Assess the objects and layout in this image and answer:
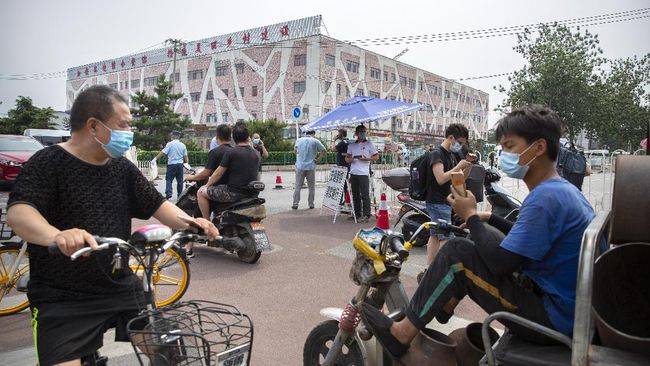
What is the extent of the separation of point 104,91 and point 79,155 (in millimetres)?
349

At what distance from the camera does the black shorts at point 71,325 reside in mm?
1934

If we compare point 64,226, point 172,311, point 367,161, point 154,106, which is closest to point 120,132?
point 64,226

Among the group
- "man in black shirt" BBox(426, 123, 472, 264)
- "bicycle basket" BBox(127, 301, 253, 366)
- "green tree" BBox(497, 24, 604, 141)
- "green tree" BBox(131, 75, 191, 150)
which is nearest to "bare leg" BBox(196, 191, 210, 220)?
"man in black shirt" BBox(426, 123, 472, 264)

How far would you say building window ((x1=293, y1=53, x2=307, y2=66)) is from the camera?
1722 inches

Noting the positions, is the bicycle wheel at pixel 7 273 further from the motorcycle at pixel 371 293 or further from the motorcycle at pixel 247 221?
the motorcycle at pixel 371 293

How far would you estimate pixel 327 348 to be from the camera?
2.84m

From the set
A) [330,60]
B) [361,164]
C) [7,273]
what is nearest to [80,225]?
[7,273]

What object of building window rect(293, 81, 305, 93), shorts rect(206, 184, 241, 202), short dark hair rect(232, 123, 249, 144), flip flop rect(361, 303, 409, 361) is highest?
building window rect(293, 81, 305, 93)

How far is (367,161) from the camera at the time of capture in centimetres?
920

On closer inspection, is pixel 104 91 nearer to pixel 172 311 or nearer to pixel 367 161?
pixel 172 311

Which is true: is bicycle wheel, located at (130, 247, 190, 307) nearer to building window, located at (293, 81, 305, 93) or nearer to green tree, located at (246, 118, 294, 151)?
green tree, located at (246, 118, 294, 151)

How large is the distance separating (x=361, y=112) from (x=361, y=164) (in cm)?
123

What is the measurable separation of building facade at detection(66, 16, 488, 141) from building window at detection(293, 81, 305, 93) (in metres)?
0.10

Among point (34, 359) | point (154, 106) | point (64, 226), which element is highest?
point (154, 106)
